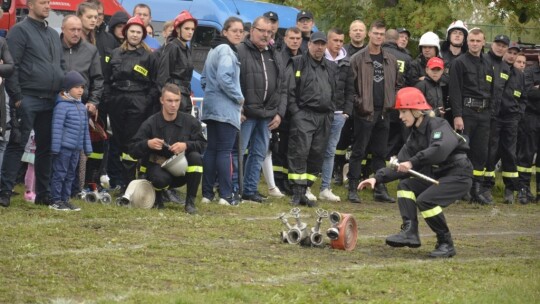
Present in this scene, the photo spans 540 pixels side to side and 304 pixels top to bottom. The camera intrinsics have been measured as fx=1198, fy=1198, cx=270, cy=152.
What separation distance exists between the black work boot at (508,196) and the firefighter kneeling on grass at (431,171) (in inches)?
247

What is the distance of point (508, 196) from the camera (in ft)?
59.9

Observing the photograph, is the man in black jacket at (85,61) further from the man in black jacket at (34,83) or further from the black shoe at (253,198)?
the black shoe at (253,198)

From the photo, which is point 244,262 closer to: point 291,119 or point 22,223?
point 22,223

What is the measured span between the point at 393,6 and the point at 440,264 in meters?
14.4

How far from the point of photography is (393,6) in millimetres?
24859

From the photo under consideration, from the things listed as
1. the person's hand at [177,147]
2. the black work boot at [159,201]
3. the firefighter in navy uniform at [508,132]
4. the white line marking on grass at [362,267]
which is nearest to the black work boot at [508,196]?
the firefighter in navy uniform at [508,132]

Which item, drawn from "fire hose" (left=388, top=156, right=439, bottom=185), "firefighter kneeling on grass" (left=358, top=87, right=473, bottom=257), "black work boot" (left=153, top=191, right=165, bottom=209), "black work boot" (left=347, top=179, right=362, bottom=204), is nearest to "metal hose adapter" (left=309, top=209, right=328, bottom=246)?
"firefighter kneeling on grass" (left=358, top=87, right=473, bottom=257)

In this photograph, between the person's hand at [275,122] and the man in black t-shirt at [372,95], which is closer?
the person's hand at [275,122]

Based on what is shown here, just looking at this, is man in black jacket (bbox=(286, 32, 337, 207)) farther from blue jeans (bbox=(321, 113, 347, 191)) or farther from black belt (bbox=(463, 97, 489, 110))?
black belt (bbox=(463, 97, 489, 110))

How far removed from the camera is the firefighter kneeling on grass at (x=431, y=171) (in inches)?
462

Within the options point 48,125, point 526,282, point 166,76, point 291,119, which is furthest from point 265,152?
point 526,282

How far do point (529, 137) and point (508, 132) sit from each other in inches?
25.0

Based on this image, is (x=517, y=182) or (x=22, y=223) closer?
(x=22, y=223)

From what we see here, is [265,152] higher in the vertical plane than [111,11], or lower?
lower
